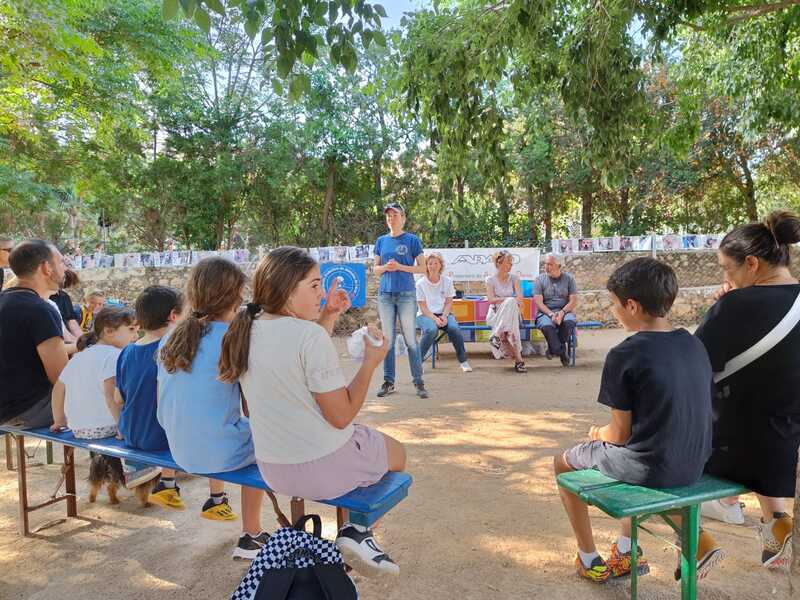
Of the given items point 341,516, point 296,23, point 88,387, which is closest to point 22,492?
point 88,387

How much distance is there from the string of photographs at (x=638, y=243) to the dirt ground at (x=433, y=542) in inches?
352

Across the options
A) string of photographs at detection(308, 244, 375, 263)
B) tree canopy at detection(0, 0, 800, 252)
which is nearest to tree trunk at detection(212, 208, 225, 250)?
tree canopy at detection(0, 0, 800, 252)

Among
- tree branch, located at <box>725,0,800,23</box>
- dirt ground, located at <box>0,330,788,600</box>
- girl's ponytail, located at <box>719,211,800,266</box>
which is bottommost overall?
dirt ground, located at <box>0,330,788,600</box>

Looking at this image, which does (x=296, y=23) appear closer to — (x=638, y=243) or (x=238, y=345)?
(x=238, y=345)

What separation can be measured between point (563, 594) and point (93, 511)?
2525 mm

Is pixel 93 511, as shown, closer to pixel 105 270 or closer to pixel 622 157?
pixel 622 157

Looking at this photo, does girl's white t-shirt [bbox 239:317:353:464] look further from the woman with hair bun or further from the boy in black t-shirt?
the woman with hair bun

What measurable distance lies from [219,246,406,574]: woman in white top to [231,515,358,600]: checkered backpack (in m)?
0.17

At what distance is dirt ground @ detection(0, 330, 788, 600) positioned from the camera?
226 cm

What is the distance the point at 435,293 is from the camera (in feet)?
23.5

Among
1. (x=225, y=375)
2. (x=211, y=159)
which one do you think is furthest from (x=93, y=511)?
(x=211, y=159)

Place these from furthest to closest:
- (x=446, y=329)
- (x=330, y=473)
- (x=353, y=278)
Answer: (x=353, y=278) → (x=446, y=329) → (x=330, y=473)

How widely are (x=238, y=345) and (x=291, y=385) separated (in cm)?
25

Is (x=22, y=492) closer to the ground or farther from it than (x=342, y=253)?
closer to the ground
